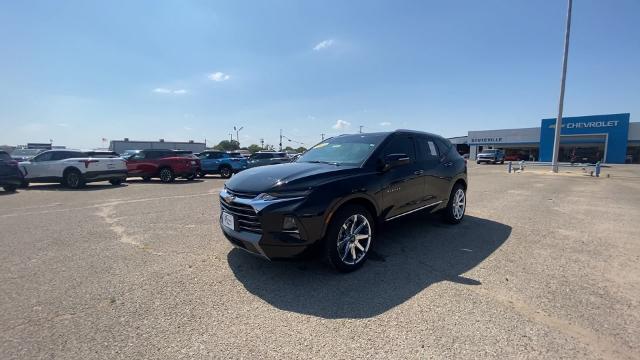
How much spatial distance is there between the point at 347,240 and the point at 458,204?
361 cm

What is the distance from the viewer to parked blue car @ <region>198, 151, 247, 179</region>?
19.7 metres

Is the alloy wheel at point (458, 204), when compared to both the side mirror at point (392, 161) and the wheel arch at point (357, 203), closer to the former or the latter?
the side mirror at point (392, 161)

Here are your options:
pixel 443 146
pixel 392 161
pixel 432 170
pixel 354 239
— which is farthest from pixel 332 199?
pixel 443 146

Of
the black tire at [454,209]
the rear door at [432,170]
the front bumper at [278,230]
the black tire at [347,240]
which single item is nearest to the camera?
the front bumper at [278,230]

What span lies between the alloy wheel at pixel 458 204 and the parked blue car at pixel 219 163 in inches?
624

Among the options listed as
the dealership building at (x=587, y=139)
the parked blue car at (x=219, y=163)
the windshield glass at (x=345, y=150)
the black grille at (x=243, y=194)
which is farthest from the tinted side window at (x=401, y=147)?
the dealership building at (x=587, y=139)

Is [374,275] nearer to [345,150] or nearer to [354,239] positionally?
[354,239]

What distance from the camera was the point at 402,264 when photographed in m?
4.24

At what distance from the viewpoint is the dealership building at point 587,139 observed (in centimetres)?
4766

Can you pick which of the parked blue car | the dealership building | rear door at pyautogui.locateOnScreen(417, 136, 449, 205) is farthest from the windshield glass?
the dealership building

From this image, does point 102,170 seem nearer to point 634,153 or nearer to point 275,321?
point 275,321

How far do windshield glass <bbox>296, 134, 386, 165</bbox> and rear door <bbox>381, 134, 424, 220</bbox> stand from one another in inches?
10.3

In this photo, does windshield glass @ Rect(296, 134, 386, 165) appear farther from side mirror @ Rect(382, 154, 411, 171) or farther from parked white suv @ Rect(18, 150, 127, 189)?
parked white suv @ Rect(18, 150, 127, 189)

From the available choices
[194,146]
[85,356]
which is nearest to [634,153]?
[85,356]
